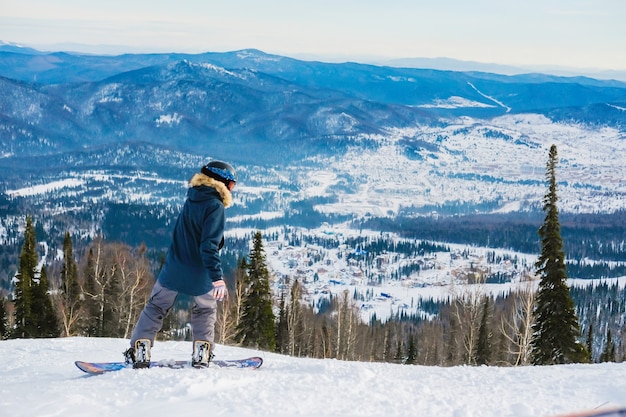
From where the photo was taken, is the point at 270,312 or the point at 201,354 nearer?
the point at 201,354

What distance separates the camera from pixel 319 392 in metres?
4.65

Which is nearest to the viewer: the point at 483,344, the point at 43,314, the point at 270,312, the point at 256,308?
the point at 256,308

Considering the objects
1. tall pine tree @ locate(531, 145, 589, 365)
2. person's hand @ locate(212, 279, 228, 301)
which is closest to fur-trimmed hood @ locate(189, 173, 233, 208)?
person's hand @ locate(212, 279, 228, 301)

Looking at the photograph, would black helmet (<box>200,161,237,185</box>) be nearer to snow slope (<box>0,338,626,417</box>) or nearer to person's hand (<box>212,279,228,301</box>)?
person's hand (<box>212,279,228,301</box>)

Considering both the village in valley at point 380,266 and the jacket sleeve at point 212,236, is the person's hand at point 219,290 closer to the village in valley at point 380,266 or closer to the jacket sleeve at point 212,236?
the jacket sleeve at point 212,236

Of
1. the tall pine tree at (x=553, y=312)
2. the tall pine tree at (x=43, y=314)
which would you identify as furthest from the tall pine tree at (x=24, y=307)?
the tall pine tree at (x=553, y=312)

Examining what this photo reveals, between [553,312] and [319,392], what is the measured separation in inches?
549

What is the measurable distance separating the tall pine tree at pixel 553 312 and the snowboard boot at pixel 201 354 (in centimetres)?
1326

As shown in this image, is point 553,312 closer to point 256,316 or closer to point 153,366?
point 256,316

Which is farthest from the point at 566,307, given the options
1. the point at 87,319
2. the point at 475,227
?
the point at 475,227

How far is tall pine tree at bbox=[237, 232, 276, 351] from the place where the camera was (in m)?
22.6

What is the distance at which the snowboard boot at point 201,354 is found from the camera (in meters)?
5.66

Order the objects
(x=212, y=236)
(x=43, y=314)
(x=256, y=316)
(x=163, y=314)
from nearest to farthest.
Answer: (x=212, y=236) < (x=163, y=314) < (x=256, y=316) < (x=43, y=314)

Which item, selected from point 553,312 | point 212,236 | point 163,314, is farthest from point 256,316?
point 212,236
